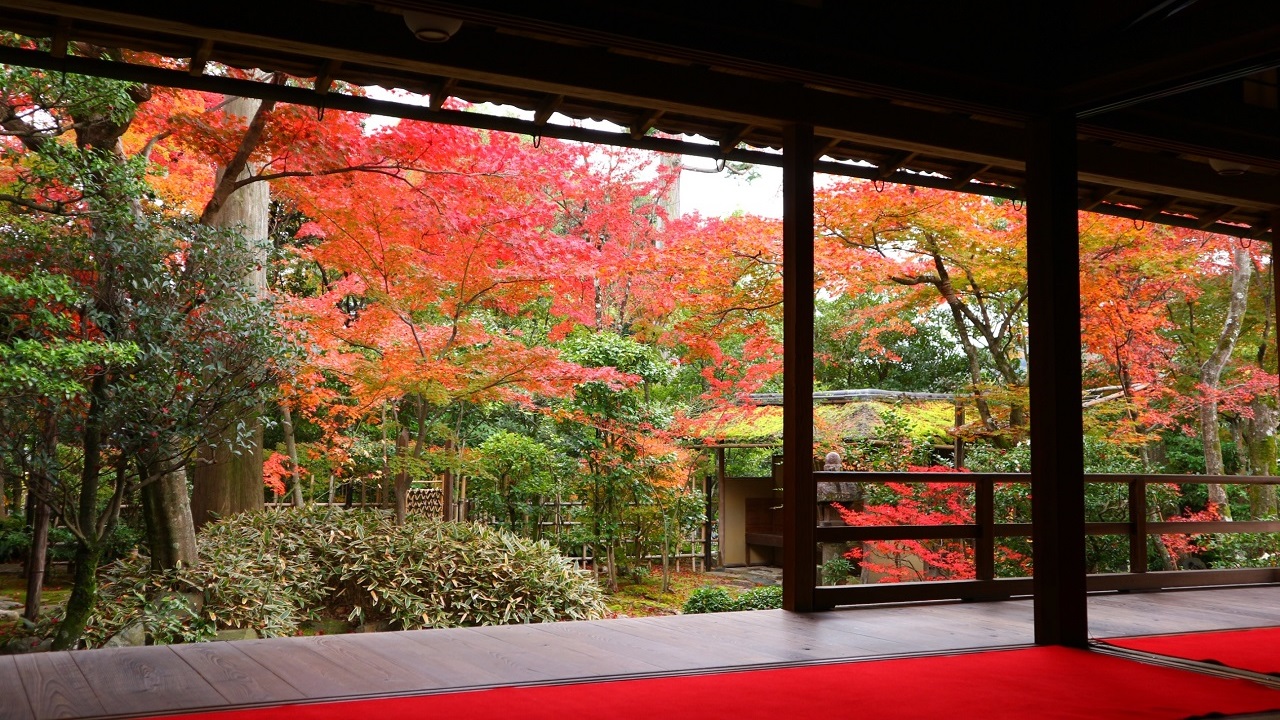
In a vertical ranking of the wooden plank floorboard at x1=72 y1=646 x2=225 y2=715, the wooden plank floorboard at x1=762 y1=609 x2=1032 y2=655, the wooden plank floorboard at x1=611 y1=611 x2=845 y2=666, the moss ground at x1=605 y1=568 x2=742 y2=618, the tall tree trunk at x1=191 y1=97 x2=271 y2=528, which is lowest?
the moss ground at x1=605 y1=568 x2=742 y2=618

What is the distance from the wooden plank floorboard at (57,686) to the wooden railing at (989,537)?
129 inches

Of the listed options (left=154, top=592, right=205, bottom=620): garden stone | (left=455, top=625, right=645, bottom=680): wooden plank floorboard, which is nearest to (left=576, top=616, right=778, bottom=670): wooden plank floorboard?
(left=455, top=625, right=645, bottom=680): wooden plank floorboard

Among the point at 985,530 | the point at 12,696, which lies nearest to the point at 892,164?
the point at 985,530

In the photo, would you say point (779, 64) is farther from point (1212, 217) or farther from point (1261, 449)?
point (1261, 449)

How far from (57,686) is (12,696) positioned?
14 centimetres

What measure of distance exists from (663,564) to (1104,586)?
509cm

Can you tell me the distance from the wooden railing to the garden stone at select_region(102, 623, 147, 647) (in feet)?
13.7

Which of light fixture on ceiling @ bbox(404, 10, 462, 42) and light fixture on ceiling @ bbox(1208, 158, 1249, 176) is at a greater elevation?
light fixture on ceiling @ bbox(1208, 158, 1249, 176)

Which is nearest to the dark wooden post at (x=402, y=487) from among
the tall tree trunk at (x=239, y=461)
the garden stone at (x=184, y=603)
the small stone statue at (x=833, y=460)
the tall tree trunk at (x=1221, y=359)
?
the tall tree trunk at (x=239, y=461)

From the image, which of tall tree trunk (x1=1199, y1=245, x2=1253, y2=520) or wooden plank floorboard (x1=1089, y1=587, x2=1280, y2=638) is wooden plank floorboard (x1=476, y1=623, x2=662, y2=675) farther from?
tall tree trunk (x1=1199, y1=245, x2=1253, y2=520)

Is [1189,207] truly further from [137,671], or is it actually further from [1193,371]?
[137,671]

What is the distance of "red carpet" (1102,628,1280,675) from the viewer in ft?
13.3

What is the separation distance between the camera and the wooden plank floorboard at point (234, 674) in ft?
10.1

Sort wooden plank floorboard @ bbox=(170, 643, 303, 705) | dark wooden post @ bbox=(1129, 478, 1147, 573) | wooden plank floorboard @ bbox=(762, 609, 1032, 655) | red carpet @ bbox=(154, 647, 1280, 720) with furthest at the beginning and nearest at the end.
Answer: dark wooden post @ bbox=(1129, 478, 1147, 573) → wooden plank floorboard @ bbox=(762, 609, 1032, 655) → wooden plank floorboard @ bbox=(170, 643, 303, 705) → red carpet @ bbox=(154, 647, 1280, 720)
